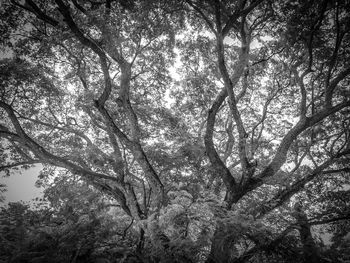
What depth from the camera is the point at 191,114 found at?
412 inches

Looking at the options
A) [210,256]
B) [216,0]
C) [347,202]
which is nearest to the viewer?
[210,256]

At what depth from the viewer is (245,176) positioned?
5.74m

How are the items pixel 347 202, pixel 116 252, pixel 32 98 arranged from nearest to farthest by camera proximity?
pixel 116 252, pixel 347 202, pixel 32 98

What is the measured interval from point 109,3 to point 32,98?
513 cm

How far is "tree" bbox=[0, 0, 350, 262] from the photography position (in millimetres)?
4117

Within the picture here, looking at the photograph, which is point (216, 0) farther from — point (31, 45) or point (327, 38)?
point (31, 45)

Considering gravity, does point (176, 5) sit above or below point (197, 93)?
above

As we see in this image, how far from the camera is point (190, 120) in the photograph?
10.8 m

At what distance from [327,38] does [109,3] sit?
→ 23.8 feet

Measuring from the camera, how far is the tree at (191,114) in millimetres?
4117

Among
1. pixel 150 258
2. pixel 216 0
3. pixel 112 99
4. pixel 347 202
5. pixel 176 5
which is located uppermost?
pixel 176 5

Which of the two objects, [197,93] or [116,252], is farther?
[197,93]

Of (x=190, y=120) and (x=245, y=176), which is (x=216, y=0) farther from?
(x=190, y=120)

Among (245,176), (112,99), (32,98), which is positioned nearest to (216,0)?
(245,176)
